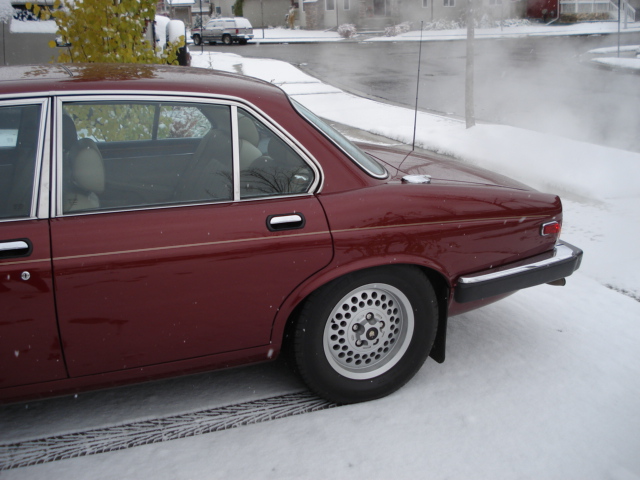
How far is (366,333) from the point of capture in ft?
10.0

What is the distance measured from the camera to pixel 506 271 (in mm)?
3229

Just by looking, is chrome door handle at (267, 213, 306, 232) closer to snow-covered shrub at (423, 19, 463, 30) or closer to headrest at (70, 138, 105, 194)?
headrest at (70, 138, 105, 194)

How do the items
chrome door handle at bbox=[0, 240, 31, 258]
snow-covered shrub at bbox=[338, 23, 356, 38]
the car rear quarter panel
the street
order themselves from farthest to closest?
snow-covered shrub at bbox=[338, 23, 356, 38], the street, the car rear quarter panel, chrome door handle at bbox=[0, 240, 31, 258]

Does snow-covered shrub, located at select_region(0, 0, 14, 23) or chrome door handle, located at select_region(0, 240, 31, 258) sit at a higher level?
snow-covered shrub, located at select_region(0, 0, 14, 23)

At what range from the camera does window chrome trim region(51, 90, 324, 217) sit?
252cm

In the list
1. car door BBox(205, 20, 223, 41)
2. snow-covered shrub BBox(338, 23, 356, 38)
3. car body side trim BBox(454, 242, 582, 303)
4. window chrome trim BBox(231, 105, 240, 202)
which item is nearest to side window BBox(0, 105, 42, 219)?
window chrome trim BBox(231, 105, 240, 202)

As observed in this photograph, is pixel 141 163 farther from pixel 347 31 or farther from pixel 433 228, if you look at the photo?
pixel 347 31

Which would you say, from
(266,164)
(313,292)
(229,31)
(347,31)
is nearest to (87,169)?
(266,164)

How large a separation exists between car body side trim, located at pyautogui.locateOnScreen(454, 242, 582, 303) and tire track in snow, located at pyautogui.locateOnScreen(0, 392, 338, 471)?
0.88 metres

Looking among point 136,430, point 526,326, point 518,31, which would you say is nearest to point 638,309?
point 526,326

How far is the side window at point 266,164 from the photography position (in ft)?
9.19

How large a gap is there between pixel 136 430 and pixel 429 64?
20.5 metres

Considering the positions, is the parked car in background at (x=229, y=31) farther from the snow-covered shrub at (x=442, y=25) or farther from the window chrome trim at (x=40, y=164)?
the window chrome trim at (x=40, y=164)

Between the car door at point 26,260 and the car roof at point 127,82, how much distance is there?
119mm
